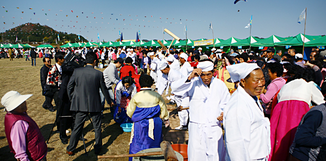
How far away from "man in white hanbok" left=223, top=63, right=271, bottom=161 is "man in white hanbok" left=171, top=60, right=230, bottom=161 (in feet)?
2.97

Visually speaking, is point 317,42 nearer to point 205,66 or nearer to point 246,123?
point 205,66

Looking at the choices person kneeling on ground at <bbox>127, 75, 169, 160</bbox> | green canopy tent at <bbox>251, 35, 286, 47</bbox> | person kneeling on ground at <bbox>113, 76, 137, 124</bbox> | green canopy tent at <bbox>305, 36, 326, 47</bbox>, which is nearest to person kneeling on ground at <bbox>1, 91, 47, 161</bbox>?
person kneeling on ground at <bbox>127, 75, 169, 160</bbox>

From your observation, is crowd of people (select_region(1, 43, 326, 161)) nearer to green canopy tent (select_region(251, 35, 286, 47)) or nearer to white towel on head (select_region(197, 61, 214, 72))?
white towel on head (select_region(197, 61, 214, 72))

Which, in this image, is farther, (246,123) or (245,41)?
(245,41)

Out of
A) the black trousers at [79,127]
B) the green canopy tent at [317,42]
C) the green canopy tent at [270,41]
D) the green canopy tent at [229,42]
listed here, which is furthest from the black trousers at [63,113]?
the green canopy tent at [229,42]

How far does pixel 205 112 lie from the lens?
9.35 feet

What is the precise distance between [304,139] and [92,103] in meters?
3.66

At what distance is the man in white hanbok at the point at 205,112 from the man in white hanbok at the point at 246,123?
90 centimetres

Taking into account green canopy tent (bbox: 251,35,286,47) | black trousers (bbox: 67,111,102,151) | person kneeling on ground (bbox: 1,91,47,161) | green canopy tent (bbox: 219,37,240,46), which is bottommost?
black trousers (bbox: 67,111,102,151)

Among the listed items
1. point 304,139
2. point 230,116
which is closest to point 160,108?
point 230,116

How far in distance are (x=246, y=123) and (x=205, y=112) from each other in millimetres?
1208

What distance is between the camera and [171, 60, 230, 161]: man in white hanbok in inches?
109

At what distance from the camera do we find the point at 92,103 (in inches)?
152

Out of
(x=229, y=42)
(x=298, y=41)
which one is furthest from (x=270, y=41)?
(x=229, y=42)
